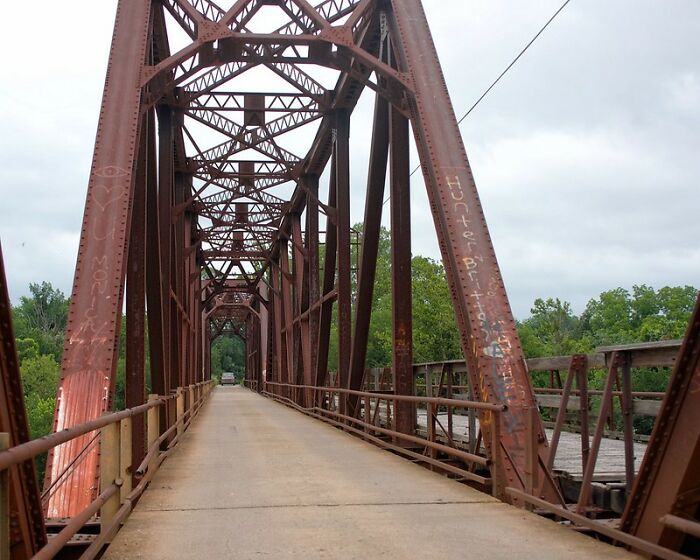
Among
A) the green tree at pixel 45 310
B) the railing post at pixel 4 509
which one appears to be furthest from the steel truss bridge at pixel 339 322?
the green tree at pixel 45 310

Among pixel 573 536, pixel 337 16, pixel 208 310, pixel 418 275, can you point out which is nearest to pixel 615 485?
pixel 573 536

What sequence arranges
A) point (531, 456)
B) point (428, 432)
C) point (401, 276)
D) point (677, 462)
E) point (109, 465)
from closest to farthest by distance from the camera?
point (677, 462) < point (109, 465) < point (531, 456) < point (428, 432) < point (401, 276)

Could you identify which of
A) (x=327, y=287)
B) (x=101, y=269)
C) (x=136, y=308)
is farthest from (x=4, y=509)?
(x=327, y=287)

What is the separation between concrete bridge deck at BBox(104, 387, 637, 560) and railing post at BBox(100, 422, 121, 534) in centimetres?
19

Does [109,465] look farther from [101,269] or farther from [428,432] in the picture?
[428,432]

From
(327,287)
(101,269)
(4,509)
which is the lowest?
(4,509)

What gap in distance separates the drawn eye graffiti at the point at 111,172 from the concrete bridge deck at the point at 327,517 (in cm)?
334

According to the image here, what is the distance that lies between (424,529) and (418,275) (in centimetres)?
3890

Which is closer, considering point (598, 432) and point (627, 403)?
point (598, 432)

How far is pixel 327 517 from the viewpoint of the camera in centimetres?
613

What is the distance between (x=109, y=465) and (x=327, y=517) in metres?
1.70

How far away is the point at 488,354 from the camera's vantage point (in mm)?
7727

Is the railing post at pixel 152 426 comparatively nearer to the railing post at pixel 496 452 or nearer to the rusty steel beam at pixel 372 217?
the railing post at pixel 496 452

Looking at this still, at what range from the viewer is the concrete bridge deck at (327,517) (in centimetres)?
497
